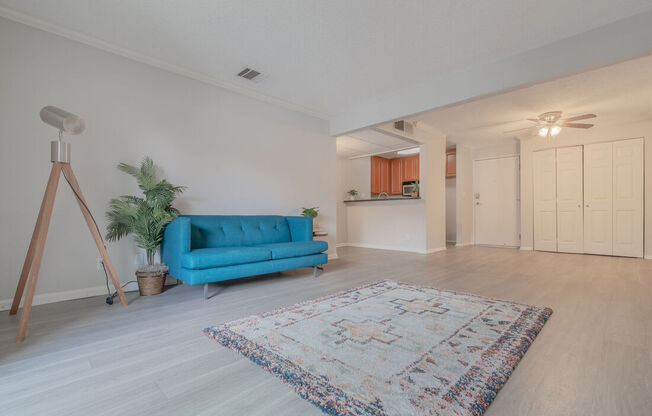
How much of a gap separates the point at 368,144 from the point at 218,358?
18.3ft

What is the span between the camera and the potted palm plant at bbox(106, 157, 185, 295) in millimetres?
2852

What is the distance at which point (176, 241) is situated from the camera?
111 inches

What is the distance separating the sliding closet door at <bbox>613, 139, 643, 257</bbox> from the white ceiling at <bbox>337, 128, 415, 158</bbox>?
11.9 feet

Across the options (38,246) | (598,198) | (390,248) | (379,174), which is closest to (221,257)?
(38,246)

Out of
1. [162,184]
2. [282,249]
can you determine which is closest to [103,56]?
[162,184]

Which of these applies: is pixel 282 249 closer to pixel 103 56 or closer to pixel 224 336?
pixel 224 336

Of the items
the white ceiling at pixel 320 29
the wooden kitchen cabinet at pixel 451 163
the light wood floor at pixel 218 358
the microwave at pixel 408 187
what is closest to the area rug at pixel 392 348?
the light wood floor at pixel 218 358

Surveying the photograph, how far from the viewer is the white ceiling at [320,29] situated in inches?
95.1

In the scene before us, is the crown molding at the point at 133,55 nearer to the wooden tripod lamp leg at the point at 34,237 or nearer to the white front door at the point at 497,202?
the wooden tripod lamp leg at the point at 34,237

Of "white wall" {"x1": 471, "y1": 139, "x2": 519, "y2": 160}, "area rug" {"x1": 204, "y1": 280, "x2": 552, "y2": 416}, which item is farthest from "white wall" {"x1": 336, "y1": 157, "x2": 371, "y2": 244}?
"area rug" {"x1": 204, "y1": 280, "x2": 552, "y2": 416}

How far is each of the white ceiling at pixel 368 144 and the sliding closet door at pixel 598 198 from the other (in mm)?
3306

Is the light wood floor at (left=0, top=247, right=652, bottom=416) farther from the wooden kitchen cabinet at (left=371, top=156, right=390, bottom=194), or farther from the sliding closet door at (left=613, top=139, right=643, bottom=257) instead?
the wooden kitchen cabinet at (left=371, top=156, right=390, bottom=194)

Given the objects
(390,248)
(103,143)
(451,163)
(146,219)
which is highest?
(451,163)

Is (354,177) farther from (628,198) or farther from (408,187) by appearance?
(628,198)
